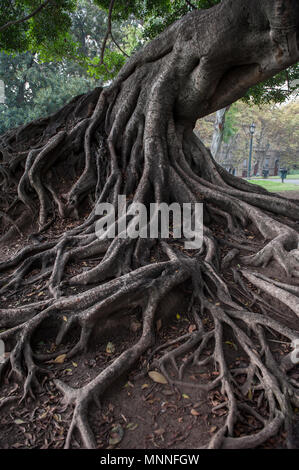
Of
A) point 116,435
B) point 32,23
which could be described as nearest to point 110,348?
point 116,435

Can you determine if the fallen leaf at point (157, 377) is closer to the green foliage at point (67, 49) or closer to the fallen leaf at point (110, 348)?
the fallen leaf at point (110, 348)

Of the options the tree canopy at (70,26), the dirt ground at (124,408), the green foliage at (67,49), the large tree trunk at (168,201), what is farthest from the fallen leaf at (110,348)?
the green foliage at (67,49)

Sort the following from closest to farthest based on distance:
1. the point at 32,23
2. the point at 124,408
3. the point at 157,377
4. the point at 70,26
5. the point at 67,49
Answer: the point at 124,408
the point at 157,377
the point at 32,23
the point at 70,26
the point at 67,49

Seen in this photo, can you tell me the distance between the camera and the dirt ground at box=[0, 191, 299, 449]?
6.41 ft

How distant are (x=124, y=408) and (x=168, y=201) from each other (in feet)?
9.47

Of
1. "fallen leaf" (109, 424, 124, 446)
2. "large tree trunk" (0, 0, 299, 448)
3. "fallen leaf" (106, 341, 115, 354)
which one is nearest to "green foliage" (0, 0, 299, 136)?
"large tree trunk" (0, 0, 299, 448)

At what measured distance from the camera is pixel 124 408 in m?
2.19

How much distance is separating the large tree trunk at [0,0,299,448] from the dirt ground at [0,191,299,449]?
0.08 m

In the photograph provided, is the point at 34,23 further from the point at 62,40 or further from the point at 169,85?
the point at 169,85

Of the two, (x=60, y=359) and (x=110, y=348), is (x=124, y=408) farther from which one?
(x=60, y=359)

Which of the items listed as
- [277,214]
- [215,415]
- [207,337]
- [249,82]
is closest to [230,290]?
[207,337]

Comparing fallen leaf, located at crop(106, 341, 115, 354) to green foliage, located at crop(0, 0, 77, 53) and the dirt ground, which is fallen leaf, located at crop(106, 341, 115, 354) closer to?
the dirt ground

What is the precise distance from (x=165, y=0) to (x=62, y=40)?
10.9 ft

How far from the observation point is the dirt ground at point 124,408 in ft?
6.41
